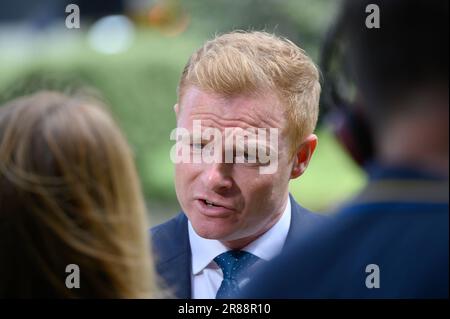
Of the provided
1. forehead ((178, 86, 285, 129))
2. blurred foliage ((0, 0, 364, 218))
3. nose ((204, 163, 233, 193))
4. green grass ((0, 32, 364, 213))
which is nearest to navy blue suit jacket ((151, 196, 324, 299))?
nose ((204, 163, 233, 193))

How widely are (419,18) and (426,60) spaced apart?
2.5 inches

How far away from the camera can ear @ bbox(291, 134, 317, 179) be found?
2305mm

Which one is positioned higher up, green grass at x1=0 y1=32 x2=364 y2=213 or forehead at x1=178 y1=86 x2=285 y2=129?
green grass at x1=0 y1=32 x2=364 y2=213

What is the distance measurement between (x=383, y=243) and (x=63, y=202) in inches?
25.9

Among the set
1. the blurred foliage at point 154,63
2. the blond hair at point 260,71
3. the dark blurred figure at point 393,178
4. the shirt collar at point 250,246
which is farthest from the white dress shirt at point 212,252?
the blurred foliage at point 154,63

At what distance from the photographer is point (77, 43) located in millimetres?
6672

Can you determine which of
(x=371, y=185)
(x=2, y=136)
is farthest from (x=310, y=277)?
(x=2, y=136)

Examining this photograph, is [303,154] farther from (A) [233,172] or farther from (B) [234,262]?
(B) [234,262]

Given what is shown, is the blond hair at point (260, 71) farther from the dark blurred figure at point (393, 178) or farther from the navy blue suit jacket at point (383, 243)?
→ the navy blue suit jacket at point (383, 243)

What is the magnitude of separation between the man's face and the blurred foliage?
12.7 ft

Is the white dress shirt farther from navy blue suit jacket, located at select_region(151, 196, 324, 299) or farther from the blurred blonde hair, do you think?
the blurred blonde hair

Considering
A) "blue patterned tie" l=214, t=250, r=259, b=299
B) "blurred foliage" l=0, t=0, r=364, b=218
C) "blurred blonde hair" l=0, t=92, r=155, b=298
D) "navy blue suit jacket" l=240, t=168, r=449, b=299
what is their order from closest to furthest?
"navy blue suit jacket" l=240, t=168, r=449, b=299 → "blurred blonde hair" l=0, t=92, r=155, b=298 → "blue patterned tie" l=214, t=250, r=259, b=299 → "blurred foliage" l=0, t=0, r=364, b=218
